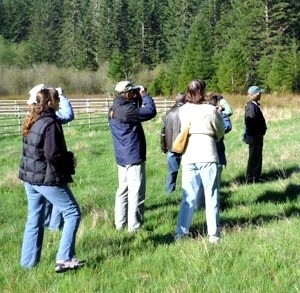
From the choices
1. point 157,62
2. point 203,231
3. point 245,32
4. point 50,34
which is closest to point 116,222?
point 203,231

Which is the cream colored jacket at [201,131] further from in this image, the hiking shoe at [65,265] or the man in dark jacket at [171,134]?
the man in dark jacket at [171,134]

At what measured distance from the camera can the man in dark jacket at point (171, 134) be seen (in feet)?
28.9

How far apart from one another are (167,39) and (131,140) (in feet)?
275

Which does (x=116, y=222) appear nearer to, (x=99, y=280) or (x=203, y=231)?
(x=203, y=231)

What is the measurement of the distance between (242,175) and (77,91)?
66473 mm

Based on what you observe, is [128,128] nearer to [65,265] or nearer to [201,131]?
[201,131]

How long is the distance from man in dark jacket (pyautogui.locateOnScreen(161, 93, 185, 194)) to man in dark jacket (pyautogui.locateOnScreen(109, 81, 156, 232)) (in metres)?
1.25

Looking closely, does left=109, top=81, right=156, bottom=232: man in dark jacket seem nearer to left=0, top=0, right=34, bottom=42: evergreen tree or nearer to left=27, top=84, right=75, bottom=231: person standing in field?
left=27, top=84, right=75, bottom=231: person standing in field

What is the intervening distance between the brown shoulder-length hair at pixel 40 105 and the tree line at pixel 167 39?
2252 inches

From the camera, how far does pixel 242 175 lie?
11406 millimetres

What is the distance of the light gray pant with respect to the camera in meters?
7.35

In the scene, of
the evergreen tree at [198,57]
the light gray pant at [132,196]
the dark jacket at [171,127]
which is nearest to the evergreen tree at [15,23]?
the evergreen tree at [198,57]

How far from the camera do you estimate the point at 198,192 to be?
6.50m

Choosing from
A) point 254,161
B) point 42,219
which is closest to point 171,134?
point 254,161
